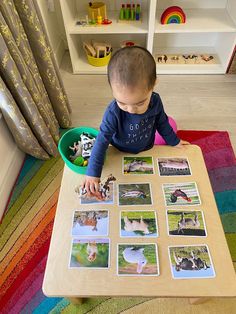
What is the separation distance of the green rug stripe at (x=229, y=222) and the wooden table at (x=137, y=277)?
433 mm

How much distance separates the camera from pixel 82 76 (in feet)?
6.40

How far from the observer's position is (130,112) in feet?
2.57

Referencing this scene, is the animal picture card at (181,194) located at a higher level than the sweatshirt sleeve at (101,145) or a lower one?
lower

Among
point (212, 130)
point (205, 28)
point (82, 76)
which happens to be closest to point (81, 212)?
point (212, 130)

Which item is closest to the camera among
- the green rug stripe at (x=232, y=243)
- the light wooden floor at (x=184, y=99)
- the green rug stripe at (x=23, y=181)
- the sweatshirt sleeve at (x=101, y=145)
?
the sweatshirt sleeve at (x=101, y=145)

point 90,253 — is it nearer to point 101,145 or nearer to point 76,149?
point 101,145

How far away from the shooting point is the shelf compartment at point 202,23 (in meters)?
1.69

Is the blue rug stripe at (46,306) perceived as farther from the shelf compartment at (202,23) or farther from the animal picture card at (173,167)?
the shelf compartment at (202,23)

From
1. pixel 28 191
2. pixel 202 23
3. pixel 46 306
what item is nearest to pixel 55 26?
pixel 202 23

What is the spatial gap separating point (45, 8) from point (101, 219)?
1591 mm

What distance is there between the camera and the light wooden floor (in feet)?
5.30

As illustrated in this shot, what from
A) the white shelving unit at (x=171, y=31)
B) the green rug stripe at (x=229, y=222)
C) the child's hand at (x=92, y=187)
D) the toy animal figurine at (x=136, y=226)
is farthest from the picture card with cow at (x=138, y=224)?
the white shelving unit at (x=171, y=31)

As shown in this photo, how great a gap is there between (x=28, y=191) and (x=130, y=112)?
79cm

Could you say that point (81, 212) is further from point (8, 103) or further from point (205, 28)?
point (205, 28)
